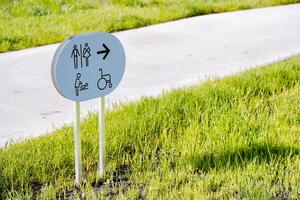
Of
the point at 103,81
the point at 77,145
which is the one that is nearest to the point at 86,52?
the point at 103,81

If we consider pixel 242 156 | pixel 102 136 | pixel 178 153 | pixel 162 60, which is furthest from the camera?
pixel 162 60

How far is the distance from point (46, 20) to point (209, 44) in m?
2.43

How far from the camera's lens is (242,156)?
4.10m

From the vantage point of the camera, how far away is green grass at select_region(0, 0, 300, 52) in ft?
26.6

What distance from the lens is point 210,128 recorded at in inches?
178

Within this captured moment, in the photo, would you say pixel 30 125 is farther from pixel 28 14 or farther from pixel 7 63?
pixel 28 14

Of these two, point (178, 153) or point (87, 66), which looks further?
point (178, 153)

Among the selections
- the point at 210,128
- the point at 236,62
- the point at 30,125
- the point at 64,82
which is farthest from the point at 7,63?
the point at 64,82

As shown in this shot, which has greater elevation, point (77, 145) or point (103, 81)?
point (103, 81)

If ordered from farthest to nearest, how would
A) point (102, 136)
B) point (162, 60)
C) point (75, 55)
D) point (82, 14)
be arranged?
point (82, 14)
point (162, 60)
point (102, 136)
point (75, 55)

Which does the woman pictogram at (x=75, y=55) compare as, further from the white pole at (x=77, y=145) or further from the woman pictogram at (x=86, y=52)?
the white pole at (x=77, y=145)

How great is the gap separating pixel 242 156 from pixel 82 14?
5.95m

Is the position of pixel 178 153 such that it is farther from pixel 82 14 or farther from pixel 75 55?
pixel 82 14

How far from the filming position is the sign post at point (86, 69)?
3.44 m
